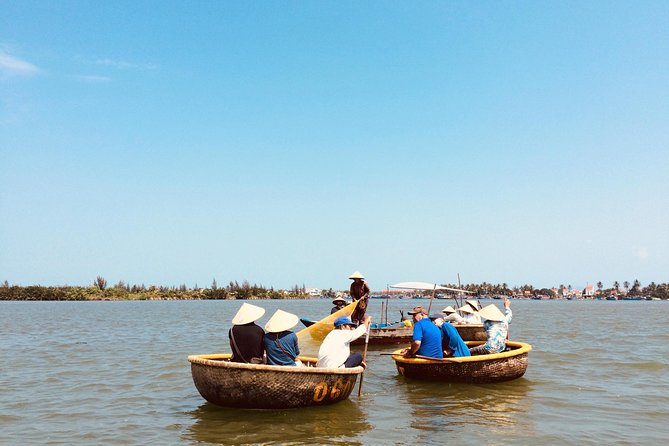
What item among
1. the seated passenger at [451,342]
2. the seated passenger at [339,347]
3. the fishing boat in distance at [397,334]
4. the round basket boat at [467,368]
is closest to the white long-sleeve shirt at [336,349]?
the seated passenger at [339,347]

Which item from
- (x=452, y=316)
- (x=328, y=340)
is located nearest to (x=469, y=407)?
(x=328, y=340)

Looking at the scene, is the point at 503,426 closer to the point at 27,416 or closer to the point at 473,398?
the point at 473,398

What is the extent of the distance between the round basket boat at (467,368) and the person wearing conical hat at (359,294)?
3299 millimetres

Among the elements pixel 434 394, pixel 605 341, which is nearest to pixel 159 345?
pixel 434 394

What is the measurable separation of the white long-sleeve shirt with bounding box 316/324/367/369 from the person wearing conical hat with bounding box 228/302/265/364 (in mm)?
1238

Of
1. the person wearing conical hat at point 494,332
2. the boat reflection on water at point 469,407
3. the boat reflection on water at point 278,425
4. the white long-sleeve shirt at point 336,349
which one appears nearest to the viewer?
the boat reflection on water at point 278,425

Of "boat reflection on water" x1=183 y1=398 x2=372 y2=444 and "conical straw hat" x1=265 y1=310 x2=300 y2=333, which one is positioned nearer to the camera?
"boat reflection on water" x1=183 y1=398 x2=372 y2=444

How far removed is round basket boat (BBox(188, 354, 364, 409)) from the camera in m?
8.96

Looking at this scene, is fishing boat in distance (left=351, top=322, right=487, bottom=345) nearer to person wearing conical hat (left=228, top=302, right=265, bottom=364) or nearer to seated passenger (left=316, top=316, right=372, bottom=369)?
seated passenger (left=316, top=316, right=372, bottom=369)

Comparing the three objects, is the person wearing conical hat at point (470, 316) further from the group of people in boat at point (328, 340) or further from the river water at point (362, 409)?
the group of people in boat at point (328, 340)

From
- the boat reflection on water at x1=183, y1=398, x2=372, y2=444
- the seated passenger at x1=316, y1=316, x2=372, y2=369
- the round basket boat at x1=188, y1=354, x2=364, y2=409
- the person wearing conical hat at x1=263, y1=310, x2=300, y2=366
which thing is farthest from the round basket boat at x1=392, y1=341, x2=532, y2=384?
the person wearing conical hat at x1=263, y1=310, x2=300, y2=366

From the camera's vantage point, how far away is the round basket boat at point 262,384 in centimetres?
896

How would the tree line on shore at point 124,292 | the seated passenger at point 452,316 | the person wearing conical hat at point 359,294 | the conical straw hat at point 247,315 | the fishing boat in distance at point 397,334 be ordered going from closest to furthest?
the conical straw hat at point 247,315 → the person wearing conical hat at point 359,294 → the seated passenger at point 452,316 → the fishing boat in distance at point 397,334 → the tree line on shore at point 124,292

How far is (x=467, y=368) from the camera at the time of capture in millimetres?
11977
